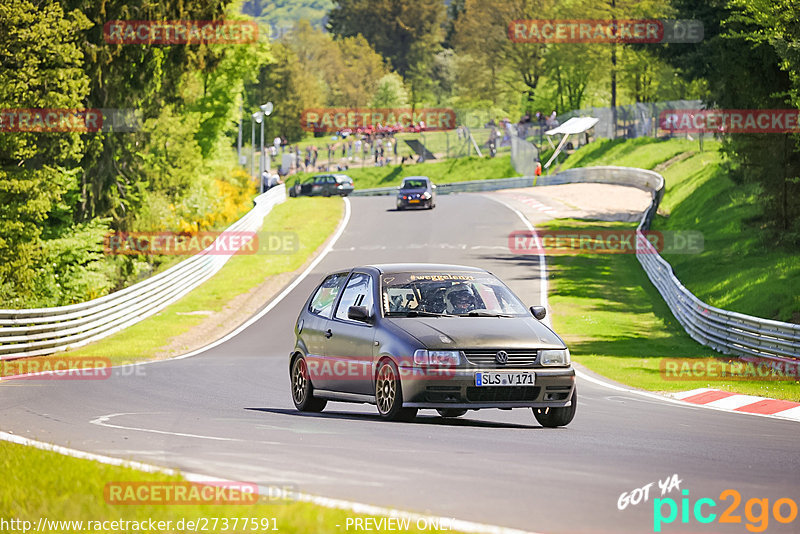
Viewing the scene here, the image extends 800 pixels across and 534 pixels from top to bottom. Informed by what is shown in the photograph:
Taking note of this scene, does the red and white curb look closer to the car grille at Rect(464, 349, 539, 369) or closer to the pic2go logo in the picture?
the car grille at Rect(464, 349, 539, 369)

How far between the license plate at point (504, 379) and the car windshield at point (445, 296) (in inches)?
46.6

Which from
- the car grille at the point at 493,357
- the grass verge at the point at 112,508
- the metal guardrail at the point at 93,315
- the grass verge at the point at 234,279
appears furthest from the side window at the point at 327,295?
the metal guardrail at the point at 93,315

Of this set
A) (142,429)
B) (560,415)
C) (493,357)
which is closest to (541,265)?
(560,415)

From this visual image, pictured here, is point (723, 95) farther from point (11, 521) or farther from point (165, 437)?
point (11, 521)

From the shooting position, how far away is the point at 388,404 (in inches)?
469

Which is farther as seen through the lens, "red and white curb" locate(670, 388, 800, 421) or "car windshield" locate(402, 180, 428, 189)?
"car windshield" locate(402, 180, 428, 189)

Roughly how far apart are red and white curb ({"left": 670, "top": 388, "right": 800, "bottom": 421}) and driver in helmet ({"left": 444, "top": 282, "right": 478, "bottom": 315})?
416cm

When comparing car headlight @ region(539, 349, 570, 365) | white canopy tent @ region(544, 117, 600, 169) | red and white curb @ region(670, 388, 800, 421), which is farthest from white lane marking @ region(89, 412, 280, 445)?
white canopy tent @ region(544, 117, 600, 169)

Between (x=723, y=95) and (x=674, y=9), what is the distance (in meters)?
7.83

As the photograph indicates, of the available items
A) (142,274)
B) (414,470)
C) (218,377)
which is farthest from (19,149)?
(414,470)

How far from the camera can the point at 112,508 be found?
648cm

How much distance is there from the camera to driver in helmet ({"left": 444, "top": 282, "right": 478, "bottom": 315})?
12531 mm

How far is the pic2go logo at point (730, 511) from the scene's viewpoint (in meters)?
6.65

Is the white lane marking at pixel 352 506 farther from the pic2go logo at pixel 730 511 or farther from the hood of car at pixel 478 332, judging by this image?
the hood of car at pixel 478 332
